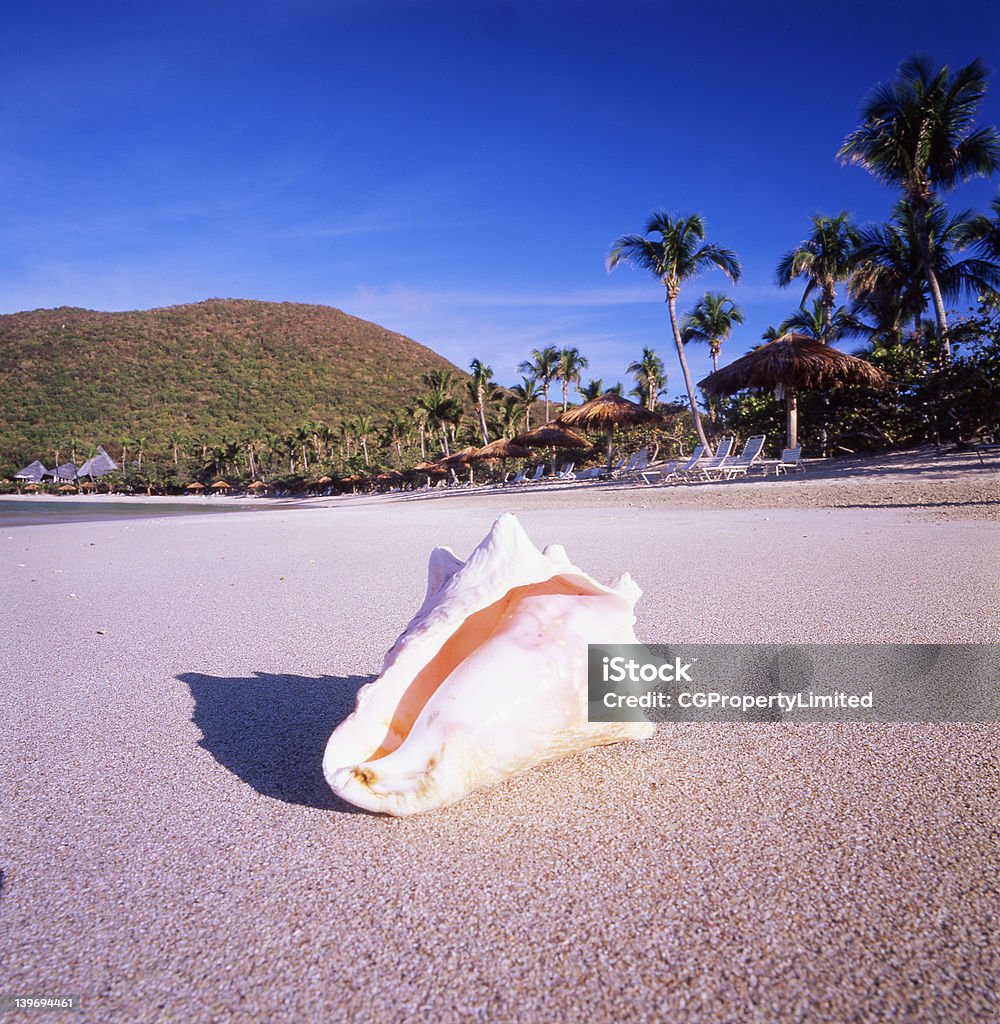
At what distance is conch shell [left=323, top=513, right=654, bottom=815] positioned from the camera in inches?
51.9

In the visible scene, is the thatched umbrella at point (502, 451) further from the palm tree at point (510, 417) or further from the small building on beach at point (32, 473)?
the small building on beach at point (32, 473)

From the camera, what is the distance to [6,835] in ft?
4.53

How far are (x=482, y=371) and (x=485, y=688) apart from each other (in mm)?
48608

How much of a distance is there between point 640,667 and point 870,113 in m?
23.5

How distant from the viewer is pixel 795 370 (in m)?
15.9

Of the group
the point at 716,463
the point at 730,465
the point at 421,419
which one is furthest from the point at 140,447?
the point at 730,465

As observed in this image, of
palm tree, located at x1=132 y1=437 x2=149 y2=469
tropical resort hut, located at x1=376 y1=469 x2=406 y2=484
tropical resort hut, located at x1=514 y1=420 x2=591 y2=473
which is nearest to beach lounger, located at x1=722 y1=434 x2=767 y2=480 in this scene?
tropical resort hut, located at x1=514 y1=420 x2=591 y2=473

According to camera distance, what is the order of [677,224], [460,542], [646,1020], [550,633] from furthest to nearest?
[677,224] → [460,542] → [550,633] → [646,1020]

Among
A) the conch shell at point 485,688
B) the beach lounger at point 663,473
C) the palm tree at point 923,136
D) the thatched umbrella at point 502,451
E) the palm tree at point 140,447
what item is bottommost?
the conch shell at point 485,688

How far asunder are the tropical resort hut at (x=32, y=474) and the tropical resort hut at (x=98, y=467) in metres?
3.20

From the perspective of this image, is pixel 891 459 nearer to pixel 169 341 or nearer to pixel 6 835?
pixel 6 835

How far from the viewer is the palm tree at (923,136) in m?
18.3

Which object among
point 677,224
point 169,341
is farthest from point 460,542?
point 169,341

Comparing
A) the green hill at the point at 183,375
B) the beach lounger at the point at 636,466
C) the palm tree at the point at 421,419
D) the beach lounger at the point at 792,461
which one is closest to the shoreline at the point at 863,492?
the beach lounger at the point at 792,461
